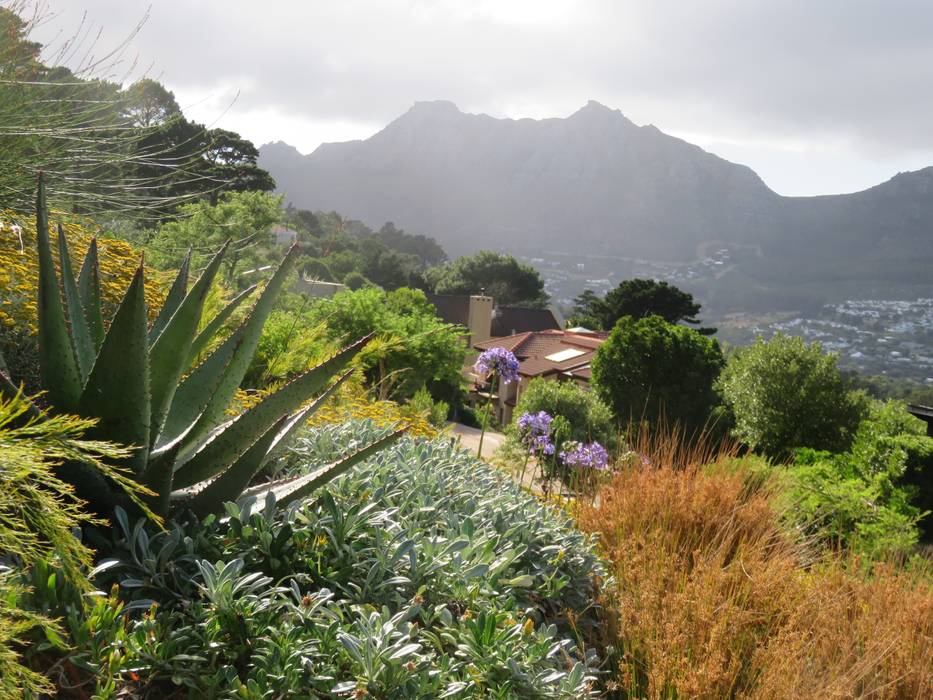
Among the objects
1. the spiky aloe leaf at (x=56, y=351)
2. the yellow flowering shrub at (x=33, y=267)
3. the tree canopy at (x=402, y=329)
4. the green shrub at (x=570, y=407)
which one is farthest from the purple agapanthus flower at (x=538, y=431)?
the green shrub at (x=570, y=407)

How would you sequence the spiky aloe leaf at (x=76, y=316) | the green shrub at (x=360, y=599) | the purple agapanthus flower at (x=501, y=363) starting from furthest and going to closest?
the purple agapanthus flower at (x=501, y=363)
the spiky aloe leaf at (x=76, y=316)
the green shrub at (x=360, y=599)

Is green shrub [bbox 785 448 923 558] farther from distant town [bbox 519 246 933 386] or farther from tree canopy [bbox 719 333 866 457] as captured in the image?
distant town [bbox 519 246 933 386]

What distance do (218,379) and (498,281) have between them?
7271 cm

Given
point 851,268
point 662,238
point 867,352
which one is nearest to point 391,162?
point 662,238

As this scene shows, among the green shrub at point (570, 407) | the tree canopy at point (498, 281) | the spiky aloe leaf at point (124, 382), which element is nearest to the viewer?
the spiky aloe leaf at point (124, 382)

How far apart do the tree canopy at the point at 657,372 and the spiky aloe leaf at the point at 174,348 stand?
871 inches

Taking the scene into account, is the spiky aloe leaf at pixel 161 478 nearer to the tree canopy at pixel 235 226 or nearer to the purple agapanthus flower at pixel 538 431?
the purple agapanthus flower at pixel 538 431

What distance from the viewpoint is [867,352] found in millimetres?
91375

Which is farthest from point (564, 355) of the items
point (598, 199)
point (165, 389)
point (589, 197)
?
point (598, 199)

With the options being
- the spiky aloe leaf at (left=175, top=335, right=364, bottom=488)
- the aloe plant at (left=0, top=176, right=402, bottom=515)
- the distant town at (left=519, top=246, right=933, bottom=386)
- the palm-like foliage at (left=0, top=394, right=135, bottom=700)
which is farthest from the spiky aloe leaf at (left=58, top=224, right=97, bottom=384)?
the distant town at (left=519, top=246, right=933, bottom=386)

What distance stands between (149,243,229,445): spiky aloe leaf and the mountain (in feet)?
451

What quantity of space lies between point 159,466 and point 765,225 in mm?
170238

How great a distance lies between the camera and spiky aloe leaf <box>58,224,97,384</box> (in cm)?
244

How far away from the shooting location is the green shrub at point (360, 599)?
178cm
